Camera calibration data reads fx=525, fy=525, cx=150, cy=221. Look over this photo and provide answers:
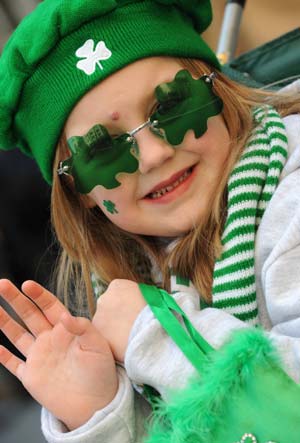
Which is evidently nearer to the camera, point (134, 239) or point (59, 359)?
point (59, 359)

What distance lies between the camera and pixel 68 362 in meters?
0.83

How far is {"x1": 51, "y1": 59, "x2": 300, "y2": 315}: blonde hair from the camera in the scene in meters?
0.94

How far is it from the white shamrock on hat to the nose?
0.46 ft

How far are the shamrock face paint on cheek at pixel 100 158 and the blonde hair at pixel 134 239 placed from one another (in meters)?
0.08

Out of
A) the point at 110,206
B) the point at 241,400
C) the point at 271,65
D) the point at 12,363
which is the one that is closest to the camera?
the point at 241,400

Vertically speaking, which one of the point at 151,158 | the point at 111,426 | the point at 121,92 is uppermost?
the point at 121,92

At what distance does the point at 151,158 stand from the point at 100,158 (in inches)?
3.6

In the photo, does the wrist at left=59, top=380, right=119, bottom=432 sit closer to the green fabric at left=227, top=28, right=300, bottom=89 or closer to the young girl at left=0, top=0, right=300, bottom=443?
the young girl at left=0, top=0, right=300, bottom=443

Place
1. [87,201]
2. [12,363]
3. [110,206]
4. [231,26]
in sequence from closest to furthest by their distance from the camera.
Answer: [12,363] < [110,206] < [87,201] < [231,26]

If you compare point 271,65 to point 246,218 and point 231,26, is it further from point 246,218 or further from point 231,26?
point 246,218

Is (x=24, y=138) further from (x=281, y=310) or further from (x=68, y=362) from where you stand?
(x=281, y=310)

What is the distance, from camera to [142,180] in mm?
951

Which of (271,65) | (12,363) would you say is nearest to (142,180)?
(12,363)

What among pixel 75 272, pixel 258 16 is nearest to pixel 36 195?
pixel 75 272
